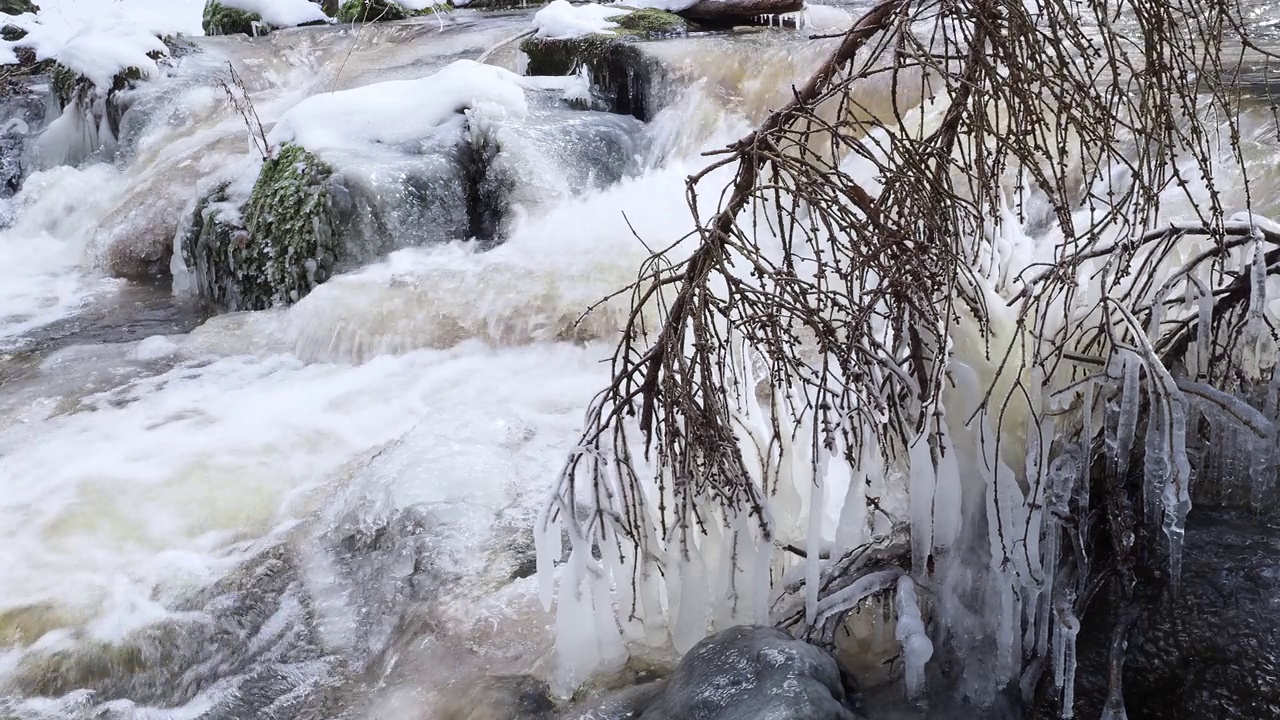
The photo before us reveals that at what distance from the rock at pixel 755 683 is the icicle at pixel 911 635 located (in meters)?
0.18

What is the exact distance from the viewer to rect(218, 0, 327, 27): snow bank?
45.3ft

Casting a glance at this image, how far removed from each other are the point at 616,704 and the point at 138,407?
4.02 meters

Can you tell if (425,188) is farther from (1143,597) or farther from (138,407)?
(1143,597)

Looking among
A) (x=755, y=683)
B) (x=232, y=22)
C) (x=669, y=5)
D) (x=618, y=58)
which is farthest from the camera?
(x=232, y=22)

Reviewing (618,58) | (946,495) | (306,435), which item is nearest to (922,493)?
(946,495)

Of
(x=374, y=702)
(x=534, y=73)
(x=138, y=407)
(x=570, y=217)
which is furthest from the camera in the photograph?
(x=534, y=73)

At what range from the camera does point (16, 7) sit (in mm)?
15492

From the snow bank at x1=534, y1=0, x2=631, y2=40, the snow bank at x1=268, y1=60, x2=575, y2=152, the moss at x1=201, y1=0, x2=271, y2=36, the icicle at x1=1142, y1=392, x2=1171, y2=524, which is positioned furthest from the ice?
the icicle at x1=1142, y1=392, x2=1171, y2=524

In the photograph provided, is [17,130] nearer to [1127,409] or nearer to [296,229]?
[296,229]

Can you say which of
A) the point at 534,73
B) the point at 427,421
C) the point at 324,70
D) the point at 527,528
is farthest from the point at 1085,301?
the point at 324,70

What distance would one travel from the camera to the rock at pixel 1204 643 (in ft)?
7.94

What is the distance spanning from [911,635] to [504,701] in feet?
4.17

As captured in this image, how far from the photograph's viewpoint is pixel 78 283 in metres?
8.52

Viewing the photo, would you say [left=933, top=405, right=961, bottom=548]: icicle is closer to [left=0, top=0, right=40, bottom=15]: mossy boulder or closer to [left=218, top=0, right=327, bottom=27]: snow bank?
[left=218, top=0, right=327, bottom=27]: snow bank
